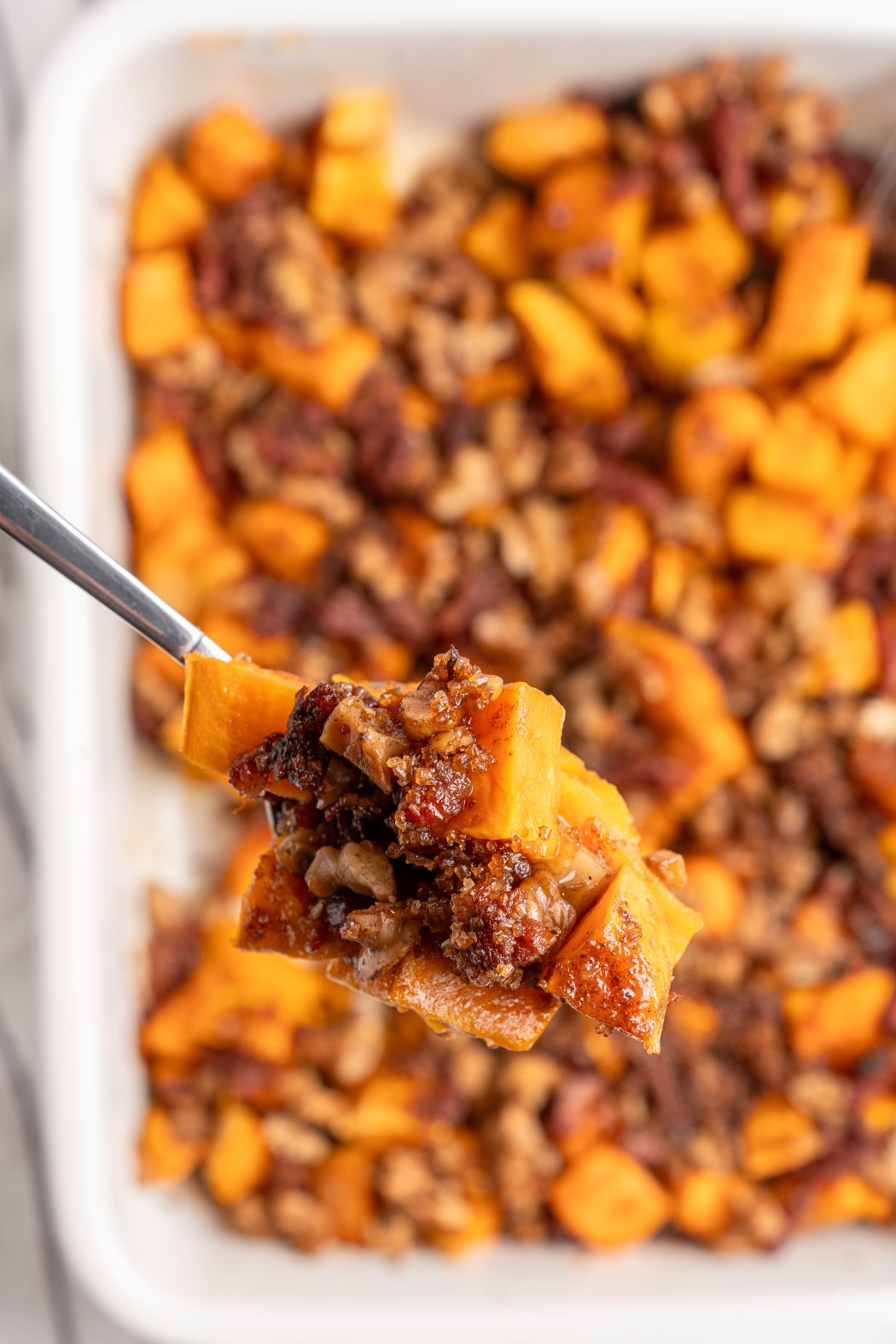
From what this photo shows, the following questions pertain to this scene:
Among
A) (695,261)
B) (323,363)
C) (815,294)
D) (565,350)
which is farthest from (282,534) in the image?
(815,294)

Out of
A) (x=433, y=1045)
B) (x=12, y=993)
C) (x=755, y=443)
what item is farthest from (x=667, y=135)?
(x=12, y=993)

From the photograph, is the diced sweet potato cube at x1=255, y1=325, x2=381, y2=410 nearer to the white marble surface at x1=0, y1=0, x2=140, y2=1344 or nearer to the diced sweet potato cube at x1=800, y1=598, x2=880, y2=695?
the white marble surface at x1=0, y1=0, x2=140, y2=1344

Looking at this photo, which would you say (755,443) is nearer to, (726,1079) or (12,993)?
(726,1079)

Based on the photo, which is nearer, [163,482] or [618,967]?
A: [618,967]

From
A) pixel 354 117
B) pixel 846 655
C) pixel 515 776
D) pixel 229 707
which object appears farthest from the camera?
pixel 846 655

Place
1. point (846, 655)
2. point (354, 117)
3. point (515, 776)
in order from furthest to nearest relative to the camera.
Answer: point (846, 655), point (354, 117), point (515, 776)

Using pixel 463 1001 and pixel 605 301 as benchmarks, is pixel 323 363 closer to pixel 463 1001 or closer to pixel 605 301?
pixel 605 301
